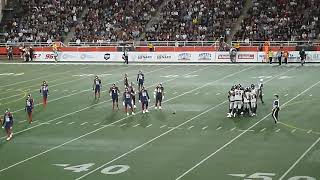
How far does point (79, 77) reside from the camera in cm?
4259

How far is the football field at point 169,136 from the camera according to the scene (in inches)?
778

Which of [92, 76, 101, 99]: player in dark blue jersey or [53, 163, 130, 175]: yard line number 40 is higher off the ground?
[92, 76, 101, 99]: player in dark blue jersey

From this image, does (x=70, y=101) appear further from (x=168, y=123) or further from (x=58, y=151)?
(x=58, y=151)

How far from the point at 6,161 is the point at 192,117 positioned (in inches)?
366

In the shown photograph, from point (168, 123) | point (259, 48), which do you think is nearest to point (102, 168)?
point (168, 123)

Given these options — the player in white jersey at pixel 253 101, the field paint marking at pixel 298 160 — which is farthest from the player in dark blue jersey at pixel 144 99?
the field paint marking at pixel 298 160

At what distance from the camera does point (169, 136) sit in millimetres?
24547

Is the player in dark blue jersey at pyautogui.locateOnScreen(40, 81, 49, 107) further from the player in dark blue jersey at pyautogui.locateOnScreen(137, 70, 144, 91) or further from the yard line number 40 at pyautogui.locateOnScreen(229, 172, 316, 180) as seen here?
the yard line number 40 at pyautogui.locateOnScreen(229, 172, 316, 180)

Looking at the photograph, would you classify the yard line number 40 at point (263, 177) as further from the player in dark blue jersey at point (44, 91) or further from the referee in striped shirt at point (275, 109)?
the player in dark blue jersey at point (44, 91)

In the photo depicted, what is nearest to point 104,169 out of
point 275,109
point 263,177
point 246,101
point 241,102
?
point 263,177

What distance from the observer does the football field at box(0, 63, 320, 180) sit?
19750mm

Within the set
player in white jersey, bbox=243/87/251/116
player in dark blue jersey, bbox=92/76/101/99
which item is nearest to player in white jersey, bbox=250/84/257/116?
player in white jersey, bbox=243/87/251/116

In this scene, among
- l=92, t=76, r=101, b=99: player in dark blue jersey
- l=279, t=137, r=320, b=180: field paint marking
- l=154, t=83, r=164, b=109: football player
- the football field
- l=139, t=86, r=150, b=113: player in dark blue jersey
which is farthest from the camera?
l=92, t=76, r=101, b=99: player in dark blue jersey

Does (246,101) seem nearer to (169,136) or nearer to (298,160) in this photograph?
(169,136)
